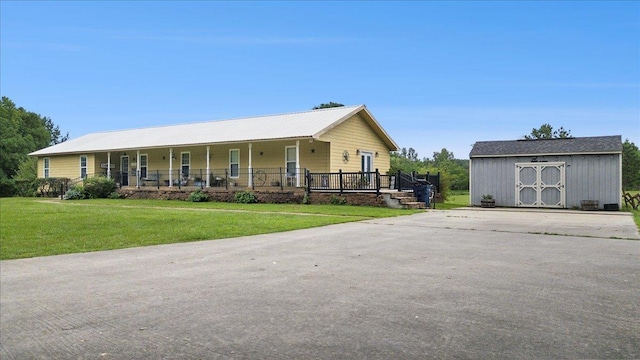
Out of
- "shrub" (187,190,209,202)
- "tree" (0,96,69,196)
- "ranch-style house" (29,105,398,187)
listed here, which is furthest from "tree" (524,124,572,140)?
"tree" (0,96,69,196)

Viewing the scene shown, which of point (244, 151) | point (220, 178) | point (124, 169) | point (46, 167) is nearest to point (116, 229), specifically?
point (220, 178)

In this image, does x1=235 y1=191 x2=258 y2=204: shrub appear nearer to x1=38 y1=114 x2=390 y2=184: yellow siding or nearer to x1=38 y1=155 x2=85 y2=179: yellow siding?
x1=38 y1=114 x2=390 y2=184: yellow siding

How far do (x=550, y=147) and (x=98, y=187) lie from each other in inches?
1036

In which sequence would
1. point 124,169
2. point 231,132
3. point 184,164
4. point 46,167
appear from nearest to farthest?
point 231,132 → point 184,164 → point 124,169 → point 46,167

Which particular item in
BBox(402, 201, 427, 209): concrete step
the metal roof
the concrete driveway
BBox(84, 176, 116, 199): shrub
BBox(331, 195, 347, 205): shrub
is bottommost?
the concrete driveway

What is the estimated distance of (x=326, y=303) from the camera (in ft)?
16.0

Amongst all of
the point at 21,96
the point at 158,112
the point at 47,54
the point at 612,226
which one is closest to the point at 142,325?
the point at 612,226

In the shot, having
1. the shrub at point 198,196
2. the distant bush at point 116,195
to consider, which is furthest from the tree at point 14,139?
the shrub at point 198,196

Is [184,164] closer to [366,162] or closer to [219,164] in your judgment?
[219,164]

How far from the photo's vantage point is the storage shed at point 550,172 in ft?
69.2

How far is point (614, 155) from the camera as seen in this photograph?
68.7 ft

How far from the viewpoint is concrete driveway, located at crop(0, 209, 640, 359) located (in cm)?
368

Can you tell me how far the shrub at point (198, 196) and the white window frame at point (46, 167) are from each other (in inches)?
745

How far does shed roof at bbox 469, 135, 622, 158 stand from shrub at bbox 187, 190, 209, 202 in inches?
571
